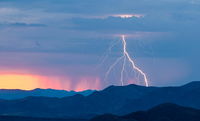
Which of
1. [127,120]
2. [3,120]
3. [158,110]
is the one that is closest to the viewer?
[127,120]

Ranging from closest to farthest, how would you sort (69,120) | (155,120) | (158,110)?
1. (155,120)
2. (158,110)
3. (69,120)

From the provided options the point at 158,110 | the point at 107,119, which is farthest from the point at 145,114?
the point at 107,119

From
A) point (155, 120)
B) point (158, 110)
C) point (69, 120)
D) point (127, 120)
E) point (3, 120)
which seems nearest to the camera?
point (127, 120)

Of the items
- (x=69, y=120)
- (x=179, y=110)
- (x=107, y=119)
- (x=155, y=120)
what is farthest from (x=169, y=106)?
(x=69, y=120)

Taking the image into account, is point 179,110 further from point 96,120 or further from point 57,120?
point 57,120

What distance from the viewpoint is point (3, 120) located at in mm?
186375

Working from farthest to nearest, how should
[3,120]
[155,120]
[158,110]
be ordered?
1. [3,120]
2. [158,110]
3. [155,120]

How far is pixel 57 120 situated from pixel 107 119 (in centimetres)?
6186

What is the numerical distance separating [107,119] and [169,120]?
14.4m

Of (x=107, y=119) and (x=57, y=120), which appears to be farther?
(x=57, y=120)

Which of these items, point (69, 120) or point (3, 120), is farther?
point (69, 120)

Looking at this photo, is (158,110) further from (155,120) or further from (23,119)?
(23,119)

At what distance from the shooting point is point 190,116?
147375 millimetres

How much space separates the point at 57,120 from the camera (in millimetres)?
196250
